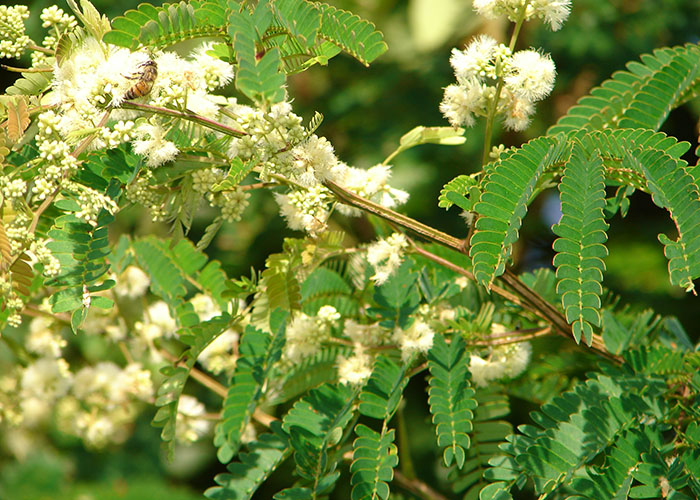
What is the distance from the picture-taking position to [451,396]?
168 centimetres

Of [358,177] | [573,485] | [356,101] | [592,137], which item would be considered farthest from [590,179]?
[356,101]

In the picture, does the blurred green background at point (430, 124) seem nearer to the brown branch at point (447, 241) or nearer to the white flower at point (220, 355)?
the white flower at point (220, 355)

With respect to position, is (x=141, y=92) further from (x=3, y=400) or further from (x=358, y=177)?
(x=3, y=400)

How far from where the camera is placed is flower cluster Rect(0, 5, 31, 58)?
4.91 feet

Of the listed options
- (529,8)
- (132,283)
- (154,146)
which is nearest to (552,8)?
(529,8)

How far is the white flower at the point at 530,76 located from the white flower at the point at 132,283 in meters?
1.38

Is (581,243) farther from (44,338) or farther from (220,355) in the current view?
(44,338)

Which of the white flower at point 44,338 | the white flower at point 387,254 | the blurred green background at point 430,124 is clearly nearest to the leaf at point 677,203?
the white flower at point 387,254

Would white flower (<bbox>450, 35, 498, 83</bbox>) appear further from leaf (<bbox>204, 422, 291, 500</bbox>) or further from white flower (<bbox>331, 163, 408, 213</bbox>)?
leaf (<bbox>204, 422, 291, 500</bbox>)

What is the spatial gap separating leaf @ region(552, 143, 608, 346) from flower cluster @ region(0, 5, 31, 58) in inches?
47.4

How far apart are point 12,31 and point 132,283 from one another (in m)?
0.99

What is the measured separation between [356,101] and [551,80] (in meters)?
3.04

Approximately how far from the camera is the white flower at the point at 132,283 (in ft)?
7.54

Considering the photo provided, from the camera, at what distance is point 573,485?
1.48 m
